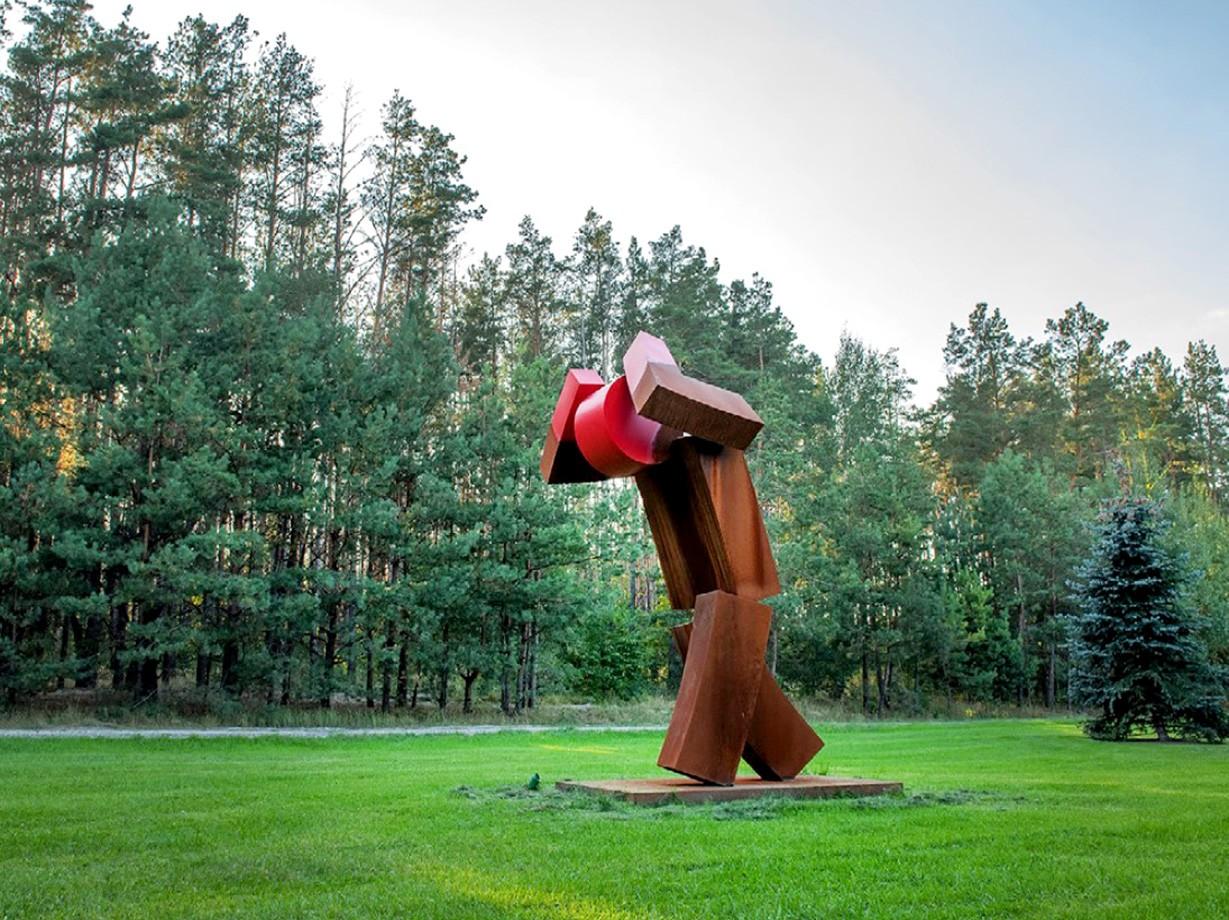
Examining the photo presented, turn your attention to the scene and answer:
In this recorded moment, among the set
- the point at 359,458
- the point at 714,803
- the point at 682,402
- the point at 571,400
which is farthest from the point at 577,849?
the point at 359,458

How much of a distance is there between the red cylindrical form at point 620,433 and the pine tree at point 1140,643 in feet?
50.0

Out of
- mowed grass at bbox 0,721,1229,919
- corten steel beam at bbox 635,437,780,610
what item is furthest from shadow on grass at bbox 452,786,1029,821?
corten steel beam at bbox 635,437,780,610

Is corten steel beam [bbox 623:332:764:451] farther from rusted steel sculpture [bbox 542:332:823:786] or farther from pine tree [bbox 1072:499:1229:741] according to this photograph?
pine tree [bbox 1072:499:1229:741]

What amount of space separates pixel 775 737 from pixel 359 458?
59.3 feet

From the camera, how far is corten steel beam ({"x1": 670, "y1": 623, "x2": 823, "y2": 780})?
26.6 feet

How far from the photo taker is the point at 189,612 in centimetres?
2284

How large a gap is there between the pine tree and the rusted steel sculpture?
46.4 ft

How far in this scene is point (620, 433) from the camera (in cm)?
805

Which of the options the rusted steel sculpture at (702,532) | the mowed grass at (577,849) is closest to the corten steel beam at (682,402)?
the rusted steel sculpture at (702,532)

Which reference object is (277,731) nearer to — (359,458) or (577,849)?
(359,458)

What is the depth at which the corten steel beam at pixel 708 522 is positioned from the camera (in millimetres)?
7941

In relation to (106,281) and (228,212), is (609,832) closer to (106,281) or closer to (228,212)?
(106,281)

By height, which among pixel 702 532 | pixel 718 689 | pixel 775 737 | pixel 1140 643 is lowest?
pixel 775 737

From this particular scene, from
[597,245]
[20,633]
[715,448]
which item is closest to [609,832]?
[715,448]
